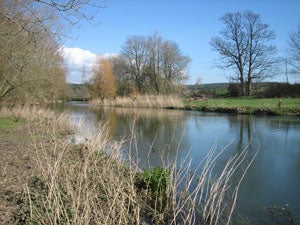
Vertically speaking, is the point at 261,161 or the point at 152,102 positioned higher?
the point at 152,102

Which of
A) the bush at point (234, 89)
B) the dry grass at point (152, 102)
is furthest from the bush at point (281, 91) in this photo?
the dry grass at point (152, 102)

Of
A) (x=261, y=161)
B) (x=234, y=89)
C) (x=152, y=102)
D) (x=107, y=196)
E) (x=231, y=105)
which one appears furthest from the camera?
(x=234, y=89)

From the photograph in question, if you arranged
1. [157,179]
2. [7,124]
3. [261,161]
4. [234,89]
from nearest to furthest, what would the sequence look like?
[157,179]
[261,161]
[7,124]
[234,89]

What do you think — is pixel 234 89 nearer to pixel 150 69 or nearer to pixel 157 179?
pixel 150 69

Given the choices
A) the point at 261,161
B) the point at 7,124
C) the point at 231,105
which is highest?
the point at 231,105

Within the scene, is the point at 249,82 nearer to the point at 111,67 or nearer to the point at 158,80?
the point at 158,80

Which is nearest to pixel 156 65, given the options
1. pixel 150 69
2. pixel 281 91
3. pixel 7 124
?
pixel 150 69

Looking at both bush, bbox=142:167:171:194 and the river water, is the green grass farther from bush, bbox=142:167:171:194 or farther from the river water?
bush, bbox=142:167:171:194

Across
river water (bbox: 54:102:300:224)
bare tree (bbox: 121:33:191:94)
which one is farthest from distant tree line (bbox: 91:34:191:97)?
river water (bbox: 54:102:300:224)

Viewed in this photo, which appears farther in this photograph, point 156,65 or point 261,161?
point 156,65

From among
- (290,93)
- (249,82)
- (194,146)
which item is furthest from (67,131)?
(249,82)

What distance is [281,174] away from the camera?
7277mm

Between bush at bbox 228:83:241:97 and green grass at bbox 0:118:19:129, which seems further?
bush at bbox 228:83:241:97

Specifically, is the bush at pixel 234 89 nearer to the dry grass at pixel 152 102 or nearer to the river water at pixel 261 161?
the dry grass at pixel 152 102
